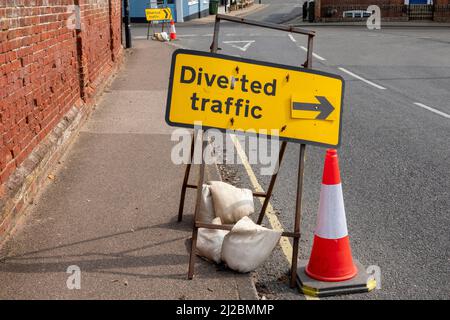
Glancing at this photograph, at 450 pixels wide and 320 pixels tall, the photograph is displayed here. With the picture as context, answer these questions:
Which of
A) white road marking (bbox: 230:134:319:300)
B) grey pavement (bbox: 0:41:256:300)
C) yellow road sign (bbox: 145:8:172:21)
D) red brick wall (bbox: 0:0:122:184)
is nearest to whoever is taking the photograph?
grey pavement (bbox: 0:41:256:300)

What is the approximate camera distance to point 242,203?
5.55 meters

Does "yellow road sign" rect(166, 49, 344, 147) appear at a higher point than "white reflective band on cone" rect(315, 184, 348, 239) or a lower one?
higher

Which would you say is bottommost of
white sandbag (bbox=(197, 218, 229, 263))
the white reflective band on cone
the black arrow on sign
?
white sandbag (bbox=(197, 218, 229, 263))

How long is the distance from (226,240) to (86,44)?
6.45m

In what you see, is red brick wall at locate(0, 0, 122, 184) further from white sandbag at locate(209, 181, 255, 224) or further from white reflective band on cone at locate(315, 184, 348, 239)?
white reflective band on cone at locate(315, 184, 348, 239)

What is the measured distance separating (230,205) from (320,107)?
3.92 ft

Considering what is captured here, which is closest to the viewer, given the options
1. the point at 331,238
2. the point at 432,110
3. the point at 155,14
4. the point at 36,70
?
the point at 331,238

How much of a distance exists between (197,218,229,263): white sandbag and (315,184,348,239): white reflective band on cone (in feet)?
2.57

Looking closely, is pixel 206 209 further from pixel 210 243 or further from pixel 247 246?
pixel 247 246

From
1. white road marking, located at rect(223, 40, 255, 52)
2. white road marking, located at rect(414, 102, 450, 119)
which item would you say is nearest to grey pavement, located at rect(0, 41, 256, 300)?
white road marking, located at rect(414, 102, 450, 119)

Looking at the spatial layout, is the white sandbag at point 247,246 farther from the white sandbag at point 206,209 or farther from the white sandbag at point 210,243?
the white sandbag at point 206,209

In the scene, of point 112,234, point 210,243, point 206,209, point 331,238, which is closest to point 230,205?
point 206,209

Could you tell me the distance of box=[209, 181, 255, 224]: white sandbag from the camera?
550cm

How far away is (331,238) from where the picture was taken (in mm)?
4668
